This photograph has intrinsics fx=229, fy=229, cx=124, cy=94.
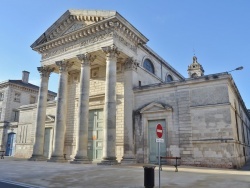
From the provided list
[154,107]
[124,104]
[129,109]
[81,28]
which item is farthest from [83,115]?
[81,28]

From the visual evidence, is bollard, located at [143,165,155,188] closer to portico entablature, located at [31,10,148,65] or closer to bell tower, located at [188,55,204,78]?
portico entablature, located at [31,10,148,65]

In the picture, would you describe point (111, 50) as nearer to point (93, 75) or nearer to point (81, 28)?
point (81, 28)

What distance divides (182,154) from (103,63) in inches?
406

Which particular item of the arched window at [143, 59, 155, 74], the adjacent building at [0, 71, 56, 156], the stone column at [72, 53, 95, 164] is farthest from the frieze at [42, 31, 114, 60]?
the adjacent building at [0, 71, 56, 156]

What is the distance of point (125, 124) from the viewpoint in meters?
17.7

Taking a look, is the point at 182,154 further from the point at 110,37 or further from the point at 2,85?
the point at 2,85

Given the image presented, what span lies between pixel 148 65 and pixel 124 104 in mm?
6219

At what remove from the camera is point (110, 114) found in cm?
1565

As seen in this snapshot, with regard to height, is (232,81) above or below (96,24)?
below

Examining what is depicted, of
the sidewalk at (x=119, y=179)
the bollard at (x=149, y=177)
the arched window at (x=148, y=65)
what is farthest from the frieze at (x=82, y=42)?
the bollard at (x=149, y=177)

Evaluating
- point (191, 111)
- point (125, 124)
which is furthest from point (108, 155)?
point (191, 111)

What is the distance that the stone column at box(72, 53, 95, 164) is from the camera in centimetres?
1616

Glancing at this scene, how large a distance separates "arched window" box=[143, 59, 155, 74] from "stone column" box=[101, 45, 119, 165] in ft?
17.5

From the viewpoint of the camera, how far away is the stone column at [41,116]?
64.3 feet
